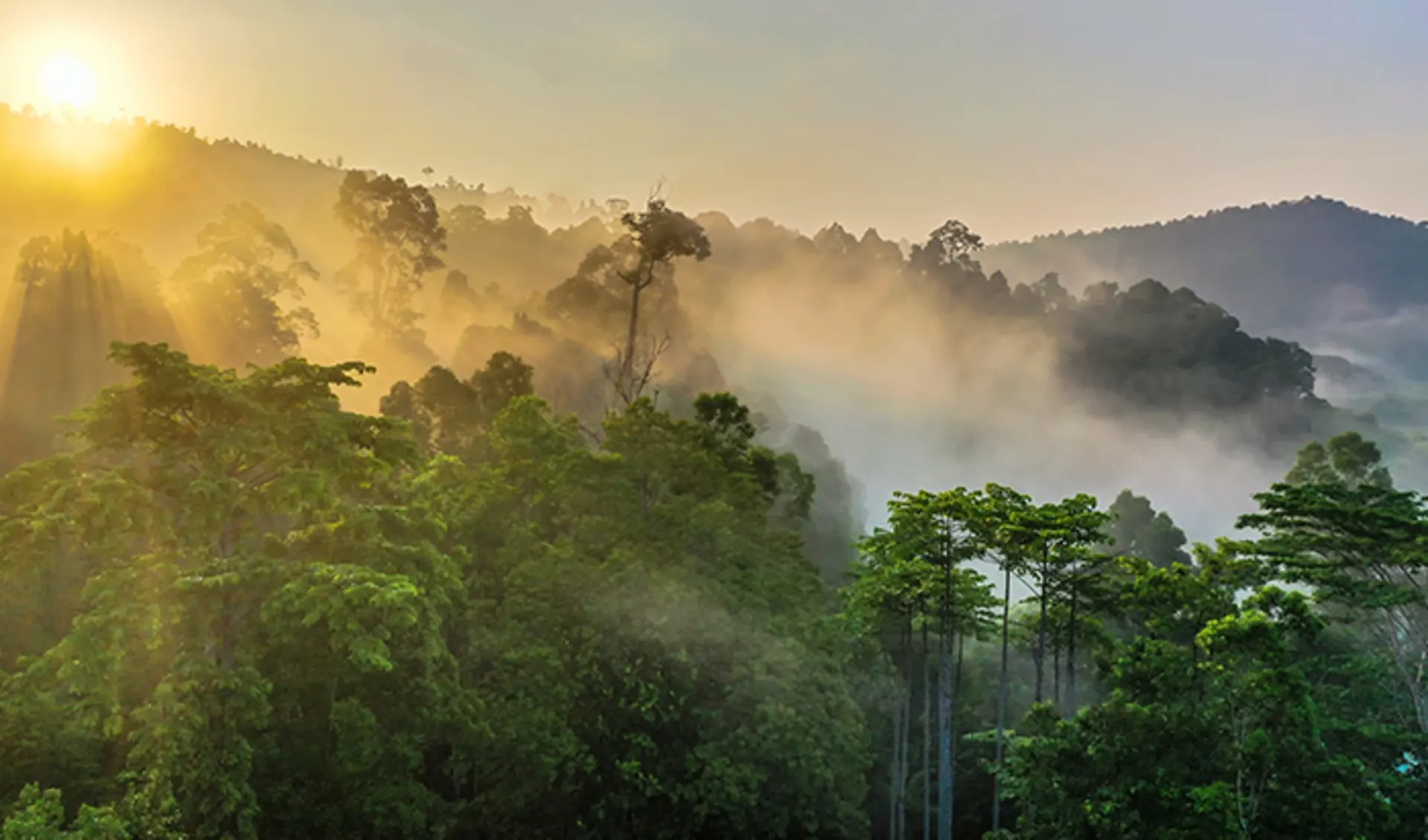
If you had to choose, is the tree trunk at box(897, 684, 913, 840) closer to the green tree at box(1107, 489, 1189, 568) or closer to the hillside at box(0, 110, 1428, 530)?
the green tree at box(1107, 489, 1189, 568)

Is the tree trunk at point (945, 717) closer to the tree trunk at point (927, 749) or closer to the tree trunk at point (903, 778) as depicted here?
the tree trunk at point (927, 749)

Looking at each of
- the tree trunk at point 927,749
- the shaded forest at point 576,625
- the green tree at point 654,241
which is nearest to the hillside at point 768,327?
the green tree at point 654,241

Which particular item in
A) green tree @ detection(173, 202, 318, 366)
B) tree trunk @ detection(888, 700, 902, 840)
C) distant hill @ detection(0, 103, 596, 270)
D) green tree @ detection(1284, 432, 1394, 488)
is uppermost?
distant hill @ detection(0, 103, 596, 270)

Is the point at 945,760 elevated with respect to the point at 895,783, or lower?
elevated

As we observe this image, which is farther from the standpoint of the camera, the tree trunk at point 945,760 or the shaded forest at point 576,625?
the tree trunk at point 945,760

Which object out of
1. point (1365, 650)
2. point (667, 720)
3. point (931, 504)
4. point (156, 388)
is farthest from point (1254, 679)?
point (156, 388)

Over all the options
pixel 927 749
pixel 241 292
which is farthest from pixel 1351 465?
pixel 241 292

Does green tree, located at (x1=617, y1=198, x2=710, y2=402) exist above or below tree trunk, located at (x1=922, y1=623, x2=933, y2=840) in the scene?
above

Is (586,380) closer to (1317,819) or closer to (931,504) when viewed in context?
(931,504)

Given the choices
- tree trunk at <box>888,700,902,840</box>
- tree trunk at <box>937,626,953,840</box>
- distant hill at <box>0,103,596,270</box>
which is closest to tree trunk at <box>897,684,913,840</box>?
tree trunk at <box>888,700,902,840</box>

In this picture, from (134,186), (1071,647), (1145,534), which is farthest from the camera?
(134,186)

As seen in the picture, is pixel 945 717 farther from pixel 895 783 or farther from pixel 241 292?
pixel 241 292
